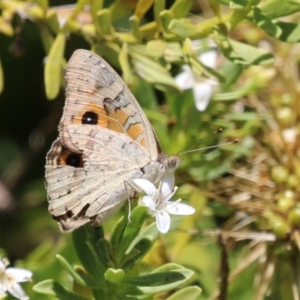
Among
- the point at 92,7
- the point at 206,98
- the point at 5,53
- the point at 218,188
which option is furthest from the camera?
the point at 5,53

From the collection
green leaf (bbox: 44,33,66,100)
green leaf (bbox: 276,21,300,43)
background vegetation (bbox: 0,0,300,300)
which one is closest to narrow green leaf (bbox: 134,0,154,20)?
background vegetation (bbox: 0,0,300,300)

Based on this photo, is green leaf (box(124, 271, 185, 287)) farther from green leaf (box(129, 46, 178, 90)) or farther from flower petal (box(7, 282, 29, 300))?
green leaf (box(129, 46, 178, 90))

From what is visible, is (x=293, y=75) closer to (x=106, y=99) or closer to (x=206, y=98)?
(x=206, y=98)

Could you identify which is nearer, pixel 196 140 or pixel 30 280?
pixel 30 280

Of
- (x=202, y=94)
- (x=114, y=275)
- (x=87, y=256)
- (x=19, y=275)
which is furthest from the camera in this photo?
(x=202, y=94)

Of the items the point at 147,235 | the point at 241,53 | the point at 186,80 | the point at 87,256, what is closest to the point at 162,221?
the point at 147,235

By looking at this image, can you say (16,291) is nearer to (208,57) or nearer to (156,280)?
(156,280)

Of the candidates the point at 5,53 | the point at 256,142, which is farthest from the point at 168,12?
the point at 5,53
